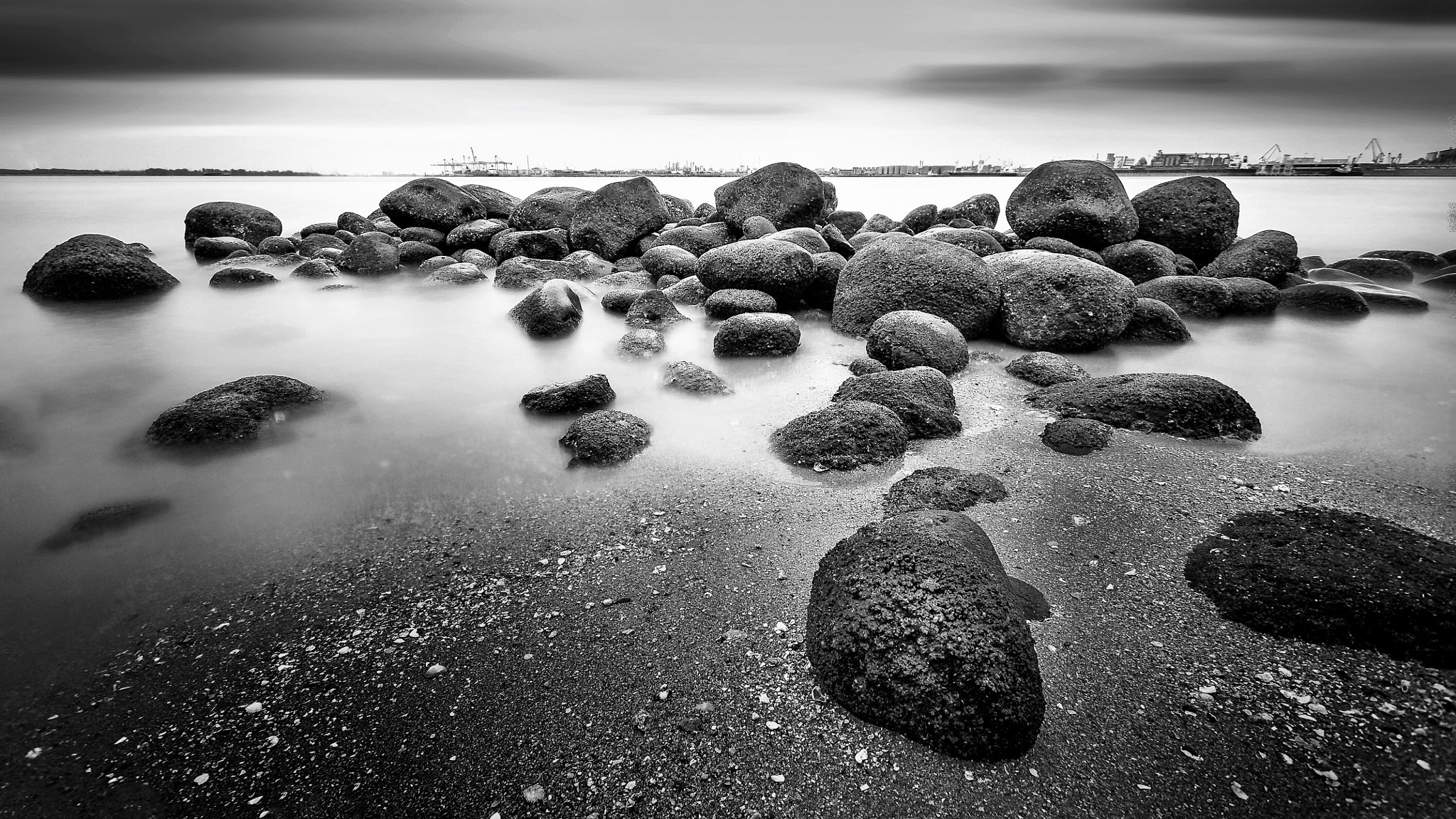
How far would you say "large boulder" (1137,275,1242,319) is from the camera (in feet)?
25.7

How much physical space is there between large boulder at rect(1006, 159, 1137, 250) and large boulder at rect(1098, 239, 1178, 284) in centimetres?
44

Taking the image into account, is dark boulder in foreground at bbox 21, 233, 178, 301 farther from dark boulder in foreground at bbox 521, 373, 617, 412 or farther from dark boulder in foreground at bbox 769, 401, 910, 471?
dark boulder in foreground at bbox 769, 401, 910, 471

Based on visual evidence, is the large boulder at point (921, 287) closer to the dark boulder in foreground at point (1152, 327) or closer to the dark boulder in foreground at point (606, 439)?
the dark boulder in foreground at point (1152, 327)

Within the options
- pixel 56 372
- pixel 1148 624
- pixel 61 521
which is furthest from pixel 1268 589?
pixel 56 372

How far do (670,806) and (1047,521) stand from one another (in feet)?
7.25

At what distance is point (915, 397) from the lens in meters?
4.11

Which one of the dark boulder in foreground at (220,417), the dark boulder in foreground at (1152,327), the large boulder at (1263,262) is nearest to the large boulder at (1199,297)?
the dark boulder in foreground at (1152,327)

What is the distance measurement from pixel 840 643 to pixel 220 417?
14.0ft

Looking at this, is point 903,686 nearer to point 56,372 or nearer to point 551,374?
point 551,374

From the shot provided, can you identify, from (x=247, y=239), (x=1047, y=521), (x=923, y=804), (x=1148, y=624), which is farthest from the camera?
(x=247, y=239)

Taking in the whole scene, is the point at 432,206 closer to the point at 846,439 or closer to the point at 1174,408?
the point at 846,439

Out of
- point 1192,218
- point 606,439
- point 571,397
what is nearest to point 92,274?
point 571,397

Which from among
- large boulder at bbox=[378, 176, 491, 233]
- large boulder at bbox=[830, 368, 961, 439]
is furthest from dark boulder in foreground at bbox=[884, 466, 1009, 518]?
large boulder at bbox=[378, 176, 491, 233]

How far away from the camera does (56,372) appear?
19.8 feet
